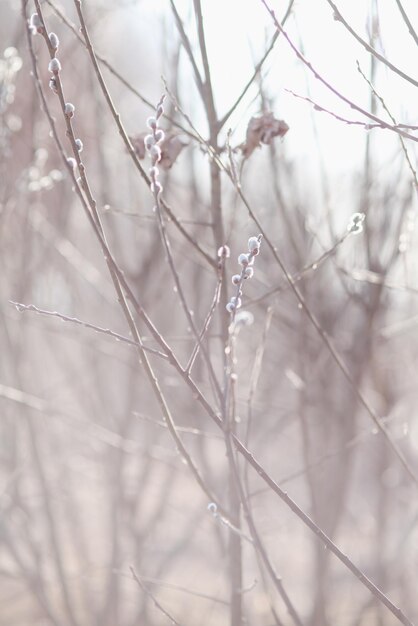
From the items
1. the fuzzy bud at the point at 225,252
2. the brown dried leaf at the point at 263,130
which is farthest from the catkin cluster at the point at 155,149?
the brown dried leaf at the point at 263,130

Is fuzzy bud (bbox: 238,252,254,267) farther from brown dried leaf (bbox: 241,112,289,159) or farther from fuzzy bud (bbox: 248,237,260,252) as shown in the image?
brown dried leaf (bbox: 241,112,289,159)

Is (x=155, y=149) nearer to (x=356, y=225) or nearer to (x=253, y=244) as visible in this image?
(x=253, y=244)

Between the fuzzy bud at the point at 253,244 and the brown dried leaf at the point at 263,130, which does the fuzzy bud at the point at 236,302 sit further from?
the brown dried leaf at the point at 263,130

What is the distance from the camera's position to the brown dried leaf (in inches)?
66.0

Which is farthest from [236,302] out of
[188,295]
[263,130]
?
[188,295]

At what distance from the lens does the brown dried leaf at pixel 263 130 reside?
1677 mm

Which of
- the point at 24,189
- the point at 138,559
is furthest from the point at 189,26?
the point at 138,559

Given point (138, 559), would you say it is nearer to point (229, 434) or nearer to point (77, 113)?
point (77, 113)

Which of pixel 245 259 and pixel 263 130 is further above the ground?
pixel 263 130

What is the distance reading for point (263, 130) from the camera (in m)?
1.68

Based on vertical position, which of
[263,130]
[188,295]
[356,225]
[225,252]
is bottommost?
[225,252]

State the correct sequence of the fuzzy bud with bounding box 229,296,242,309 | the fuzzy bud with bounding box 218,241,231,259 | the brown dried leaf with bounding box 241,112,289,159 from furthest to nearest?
the brown dried leaf with bounding box 241,112,289,159
the fuzzy bud with bounding box 218,241,231,259
the fuzzy bud with bounding box 229,296,242,309

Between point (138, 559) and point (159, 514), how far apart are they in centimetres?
44

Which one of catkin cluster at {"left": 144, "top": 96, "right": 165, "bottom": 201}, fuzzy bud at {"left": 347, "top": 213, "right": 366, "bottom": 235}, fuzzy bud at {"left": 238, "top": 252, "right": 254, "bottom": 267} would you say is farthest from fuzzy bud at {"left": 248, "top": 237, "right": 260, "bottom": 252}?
fuzzy bud at {"left": 347, "top": 213, "right": 366, "bottom": 235}
